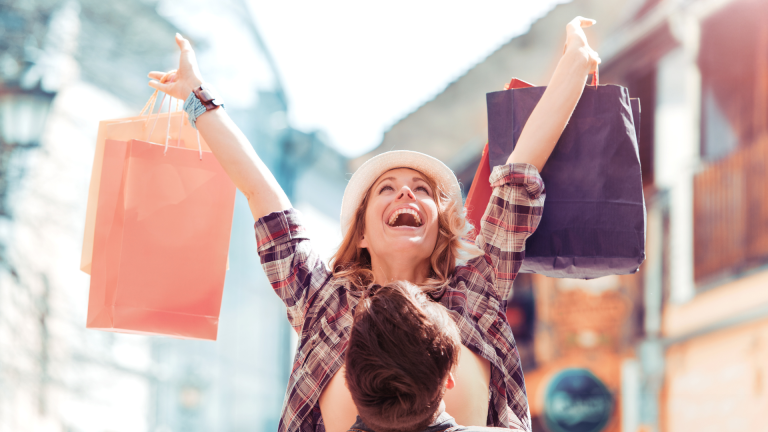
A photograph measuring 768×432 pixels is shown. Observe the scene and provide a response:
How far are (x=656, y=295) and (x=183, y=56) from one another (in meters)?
4.79

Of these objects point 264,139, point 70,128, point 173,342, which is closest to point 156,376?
point 173,342

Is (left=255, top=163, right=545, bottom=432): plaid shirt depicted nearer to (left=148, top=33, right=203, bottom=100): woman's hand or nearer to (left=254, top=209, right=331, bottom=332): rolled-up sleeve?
(left=254, top=209, right=331, bottom=332): rolled-up sleeve

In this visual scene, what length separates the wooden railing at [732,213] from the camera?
4781mm

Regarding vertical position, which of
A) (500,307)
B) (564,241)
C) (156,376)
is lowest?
(156,376)

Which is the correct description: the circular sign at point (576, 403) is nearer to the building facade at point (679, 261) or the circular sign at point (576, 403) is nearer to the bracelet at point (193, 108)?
the building facade at point (679, 261)

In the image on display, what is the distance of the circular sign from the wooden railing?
4.18 feet

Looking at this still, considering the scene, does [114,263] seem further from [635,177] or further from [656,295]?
[656,295]

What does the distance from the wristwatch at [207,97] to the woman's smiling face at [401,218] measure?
1.45ft

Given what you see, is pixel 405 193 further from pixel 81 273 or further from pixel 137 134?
pixel 81 273

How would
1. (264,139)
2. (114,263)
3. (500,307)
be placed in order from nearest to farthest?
1. (500,307)
2. (114,263)
3. (264,139)

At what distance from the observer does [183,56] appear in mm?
1671

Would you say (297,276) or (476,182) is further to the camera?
(476,182)

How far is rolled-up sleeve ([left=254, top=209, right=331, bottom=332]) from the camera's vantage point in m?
1.52

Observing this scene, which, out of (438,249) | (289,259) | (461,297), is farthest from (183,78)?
(461,297)
